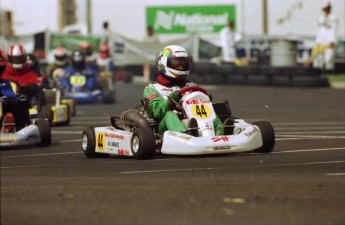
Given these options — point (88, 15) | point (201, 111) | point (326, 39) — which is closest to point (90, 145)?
point (201, 111)

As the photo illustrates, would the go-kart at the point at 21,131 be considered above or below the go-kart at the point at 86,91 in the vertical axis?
above

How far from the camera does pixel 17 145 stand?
1341 cm

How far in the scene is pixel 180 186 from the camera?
30.7 feet

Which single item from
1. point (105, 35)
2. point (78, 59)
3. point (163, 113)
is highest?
point (163, 113)

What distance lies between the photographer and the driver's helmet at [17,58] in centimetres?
1695

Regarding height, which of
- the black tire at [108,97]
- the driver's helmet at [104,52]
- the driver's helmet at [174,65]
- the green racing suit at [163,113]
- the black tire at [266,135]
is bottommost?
→ the black tire at [108,97]

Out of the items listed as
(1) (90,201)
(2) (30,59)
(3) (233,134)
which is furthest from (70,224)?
(2) (30,59)

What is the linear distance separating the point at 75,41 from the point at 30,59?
1325 centimetres

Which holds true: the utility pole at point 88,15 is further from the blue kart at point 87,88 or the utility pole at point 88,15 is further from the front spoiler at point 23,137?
the front spoiler at point 23,137

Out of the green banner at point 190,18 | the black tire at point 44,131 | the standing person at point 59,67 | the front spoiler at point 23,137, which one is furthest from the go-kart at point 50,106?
the green banner at point 190,18

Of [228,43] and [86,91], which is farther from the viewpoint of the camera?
[228,43]

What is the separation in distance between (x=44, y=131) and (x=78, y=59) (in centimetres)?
959

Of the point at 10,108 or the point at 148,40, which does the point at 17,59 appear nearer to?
the point at 10,108

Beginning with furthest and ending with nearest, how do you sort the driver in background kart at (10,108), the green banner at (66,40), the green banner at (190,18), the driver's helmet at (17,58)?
the green banner at (190,18) < the green banner at (66,40) < the driver's helmet at (17,58) < the driver in background kart at (10,108)
